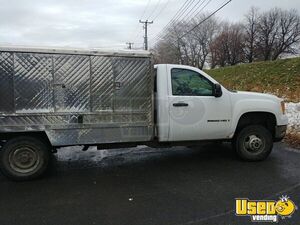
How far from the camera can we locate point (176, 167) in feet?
20.4

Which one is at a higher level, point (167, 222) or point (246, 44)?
point (246, 44)

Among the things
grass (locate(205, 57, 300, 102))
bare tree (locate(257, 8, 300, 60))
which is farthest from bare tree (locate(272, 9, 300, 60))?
grass (locate(205, 57, 300, 102))

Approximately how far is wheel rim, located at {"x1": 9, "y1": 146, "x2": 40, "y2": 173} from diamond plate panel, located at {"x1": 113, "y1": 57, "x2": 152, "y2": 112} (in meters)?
1.65

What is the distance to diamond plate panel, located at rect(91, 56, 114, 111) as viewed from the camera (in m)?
5.45

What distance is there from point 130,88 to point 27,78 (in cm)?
175

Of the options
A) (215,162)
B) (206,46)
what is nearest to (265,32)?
(206,46)

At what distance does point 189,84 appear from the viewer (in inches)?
239

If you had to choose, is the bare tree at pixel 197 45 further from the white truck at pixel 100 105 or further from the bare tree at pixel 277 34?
the white truck at pixel 100 105

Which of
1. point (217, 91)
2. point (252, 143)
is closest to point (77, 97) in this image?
point (217, 91)

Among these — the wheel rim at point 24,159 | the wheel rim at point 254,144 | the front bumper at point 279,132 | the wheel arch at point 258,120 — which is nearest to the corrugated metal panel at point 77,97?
the wheel rim at point 24,159

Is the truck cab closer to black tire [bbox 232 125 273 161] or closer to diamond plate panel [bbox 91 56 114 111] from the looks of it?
black tire [bbox 232 125 273 161]

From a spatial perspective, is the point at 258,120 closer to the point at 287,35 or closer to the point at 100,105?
the point at 100,105

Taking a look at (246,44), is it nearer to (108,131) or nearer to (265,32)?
(265,32)

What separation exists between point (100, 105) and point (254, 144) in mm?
3244
